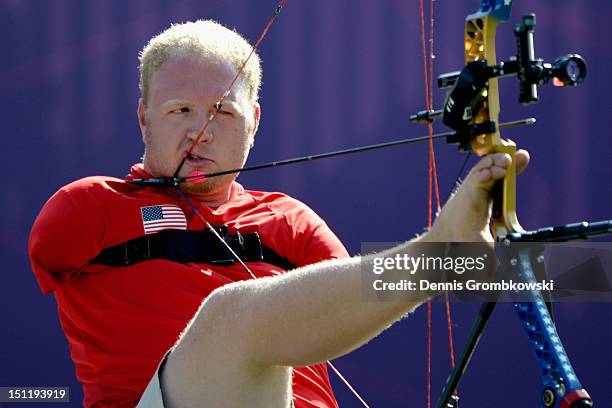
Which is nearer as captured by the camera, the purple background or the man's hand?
the man's hand

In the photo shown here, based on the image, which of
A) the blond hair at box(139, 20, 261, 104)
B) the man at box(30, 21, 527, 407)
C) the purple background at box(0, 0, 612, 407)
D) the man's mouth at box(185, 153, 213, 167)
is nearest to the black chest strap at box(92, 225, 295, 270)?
the man at box(30, 21, 527, 407)

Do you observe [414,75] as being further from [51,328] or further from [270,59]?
[51,328]

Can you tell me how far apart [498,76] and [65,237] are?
25.0 inches

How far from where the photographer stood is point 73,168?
2.22m

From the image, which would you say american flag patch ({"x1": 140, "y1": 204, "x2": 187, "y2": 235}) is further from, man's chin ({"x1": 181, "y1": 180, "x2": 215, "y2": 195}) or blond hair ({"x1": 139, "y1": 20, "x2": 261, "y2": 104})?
blond hair ({"x1": 139, "y1": 20, "x2": 261, "y2": 104})

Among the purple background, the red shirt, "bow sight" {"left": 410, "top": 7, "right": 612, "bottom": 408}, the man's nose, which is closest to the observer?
"bow sight" {"left": 410, "top": 7, "right": 612, "bottom": 408}

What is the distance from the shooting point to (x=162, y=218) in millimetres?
1462

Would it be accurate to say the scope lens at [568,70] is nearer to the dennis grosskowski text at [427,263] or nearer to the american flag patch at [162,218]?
the dennis grosskowski text at [427,263]

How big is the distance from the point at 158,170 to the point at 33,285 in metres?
0.75

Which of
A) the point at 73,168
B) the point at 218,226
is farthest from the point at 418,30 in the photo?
the point at 218,226

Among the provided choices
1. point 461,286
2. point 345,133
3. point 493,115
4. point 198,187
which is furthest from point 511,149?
point 345,133

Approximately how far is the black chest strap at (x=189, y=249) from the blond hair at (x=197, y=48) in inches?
11.3

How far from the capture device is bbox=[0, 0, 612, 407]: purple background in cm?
221

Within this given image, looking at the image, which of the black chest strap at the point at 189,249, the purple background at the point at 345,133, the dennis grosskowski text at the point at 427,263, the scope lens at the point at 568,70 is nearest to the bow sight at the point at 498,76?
the scope lens at the point at 568,70
